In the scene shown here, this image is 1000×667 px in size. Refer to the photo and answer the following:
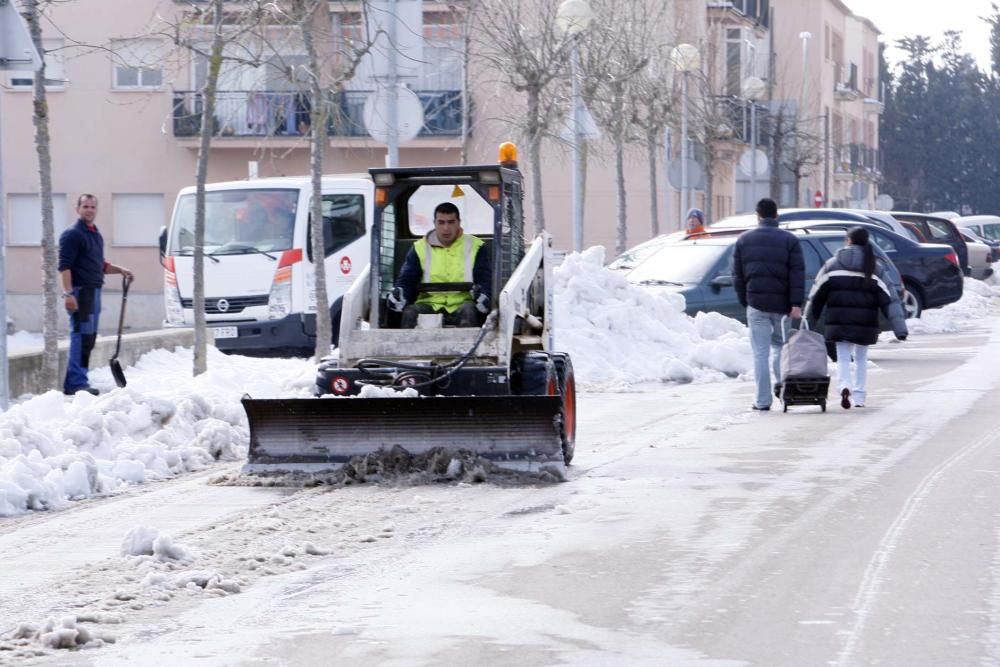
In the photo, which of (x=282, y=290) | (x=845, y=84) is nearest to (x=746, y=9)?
(x=845, y=84)

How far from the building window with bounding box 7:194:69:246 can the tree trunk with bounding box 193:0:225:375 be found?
28.5 metres

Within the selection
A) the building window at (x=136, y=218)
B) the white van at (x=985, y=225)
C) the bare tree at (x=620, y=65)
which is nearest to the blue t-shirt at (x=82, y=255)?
the bare tree at (x=620, y=65)

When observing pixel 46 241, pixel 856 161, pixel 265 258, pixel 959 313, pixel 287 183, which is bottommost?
pixel 959 313

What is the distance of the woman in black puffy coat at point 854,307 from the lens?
52.0 ft

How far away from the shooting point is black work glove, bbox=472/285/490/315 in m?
12.1

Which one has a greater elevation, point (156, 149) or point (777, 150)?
point (777, 150)

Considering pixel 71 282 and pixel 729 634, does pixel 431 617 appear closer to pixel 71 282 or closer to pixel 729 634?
Answer: pixel 729 634

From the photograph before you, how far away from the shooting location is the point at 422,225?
44.0ft

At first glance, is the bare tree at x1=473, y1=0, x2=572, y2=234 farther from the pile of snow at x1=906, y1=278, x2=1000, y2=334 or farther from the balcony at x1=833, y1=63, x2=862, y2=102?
the balcony at x1=833, y1=63, x2=862, y2=102

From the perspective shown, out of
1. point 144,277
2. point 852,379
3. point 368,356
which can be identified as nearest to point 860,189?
point 144,277

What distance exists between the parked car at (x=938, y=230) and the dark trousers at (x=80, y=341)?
82.3ft

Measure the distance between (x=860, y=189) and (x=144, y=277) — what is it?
2906cm

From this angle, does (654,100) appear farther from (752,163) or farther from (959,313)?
(959,313)

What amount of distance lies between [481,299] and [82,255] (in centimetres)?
589
